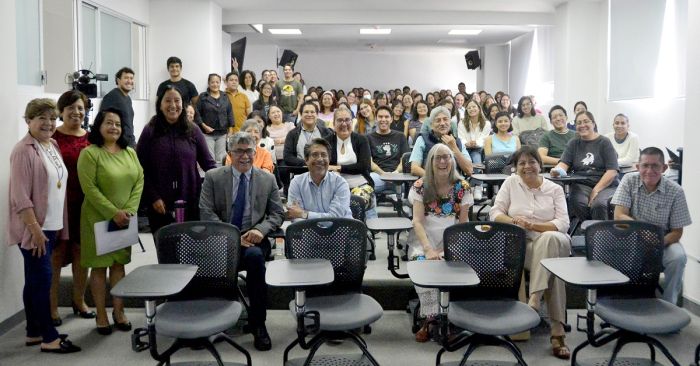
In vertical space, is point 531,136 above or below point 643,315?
above

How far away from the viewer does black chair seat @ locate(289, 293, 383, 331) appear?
2.98 meters

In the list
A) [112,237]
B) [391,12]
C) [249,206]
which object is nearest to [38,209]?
[112,237]

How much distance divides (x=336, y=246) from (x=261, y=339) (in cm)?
76

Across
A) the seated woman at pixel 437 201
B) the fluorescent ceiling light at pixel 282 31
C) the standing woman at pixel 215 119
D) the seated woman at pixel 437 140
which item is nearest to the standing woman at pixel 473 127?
the seated woman at pixel 437 140

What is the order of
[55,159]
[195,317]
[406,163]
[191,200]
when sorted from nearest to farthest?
[195,317]
[55,159]
[191,200]
[406,163]

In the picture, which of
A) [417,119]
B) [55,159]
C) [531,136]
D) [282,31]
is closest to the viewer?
[55,159]

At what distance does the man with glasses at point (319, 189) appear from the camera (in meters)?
4.05

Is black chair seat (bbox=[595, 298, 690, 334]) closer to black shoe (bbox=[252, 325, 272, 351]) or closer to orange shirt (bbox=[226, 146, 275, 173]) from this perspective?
black shoe (bbox=[252, 325, 272, 351])

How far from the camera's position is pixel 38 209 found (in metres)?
3.48

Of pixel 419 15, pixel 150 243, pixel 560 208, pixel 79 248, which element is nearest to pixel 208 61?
pixel 419 15

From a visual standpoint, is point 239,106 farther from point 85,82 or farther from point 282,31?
point 282,31

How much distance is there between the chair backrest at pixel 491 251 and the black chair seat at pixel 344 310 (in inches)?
19.6

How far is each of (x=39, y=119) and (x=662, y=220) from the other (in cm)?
372

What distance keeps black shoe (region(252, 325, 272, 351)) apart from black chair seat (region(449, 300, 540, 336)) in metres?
1.13
